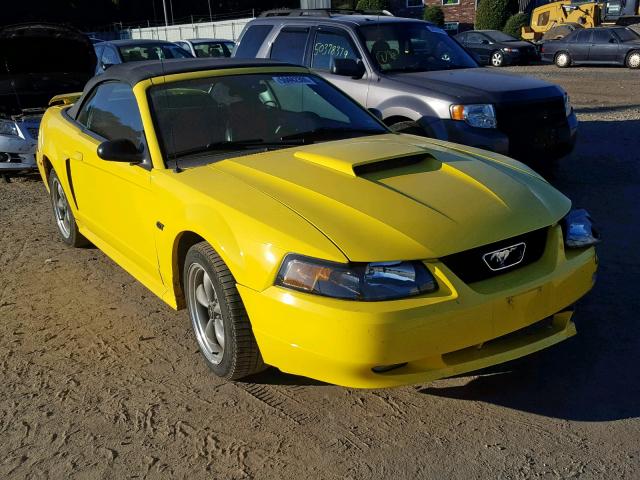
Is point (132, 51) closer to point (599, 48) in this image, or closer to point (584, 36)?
point (599, 48)

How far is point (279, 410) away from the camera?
320 cm

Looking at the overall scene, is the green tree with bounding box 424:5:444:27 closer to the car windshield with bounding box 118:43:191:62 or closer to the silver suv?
the car windshield with bounding box 118:43:191:62

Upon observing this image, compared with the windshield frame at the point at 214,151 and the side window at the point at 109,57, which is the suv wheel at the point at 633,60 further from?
the windshield frame at the point at 214,151

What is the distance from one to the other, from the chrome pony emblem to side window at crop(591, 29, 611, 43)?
21.8 m

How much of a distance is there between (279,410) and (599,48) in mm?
22425

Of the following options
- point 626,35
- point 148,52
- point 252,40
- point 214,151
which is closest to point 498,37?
point 626,35

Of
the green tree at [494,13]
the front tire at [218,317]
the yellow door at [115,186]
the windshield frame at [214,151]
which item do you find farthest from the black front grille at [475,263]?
the green tree at [494,13]

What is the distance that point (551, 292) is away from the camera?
305 cm

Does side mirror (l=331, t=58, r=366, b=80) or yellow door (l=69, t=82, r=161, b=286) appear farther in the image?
side mirror (l=331, t=58, r=366, b=80)

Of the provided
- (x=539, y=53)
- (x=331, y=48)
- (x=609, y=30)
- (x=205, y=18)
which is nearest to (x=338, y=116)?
(x=331, y=48)

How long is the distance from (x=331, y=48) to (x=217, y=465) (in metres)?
5.82

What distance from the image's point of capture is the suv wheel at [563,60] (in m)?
23.0

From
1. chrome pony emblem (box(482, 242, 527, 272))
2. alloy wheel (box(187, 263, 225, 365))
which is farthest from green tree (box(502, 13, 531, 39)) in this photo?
alloy wheel (box(187, 263, 225, 365))

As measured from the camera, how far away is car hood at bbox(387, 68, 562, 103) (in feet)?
21.1
